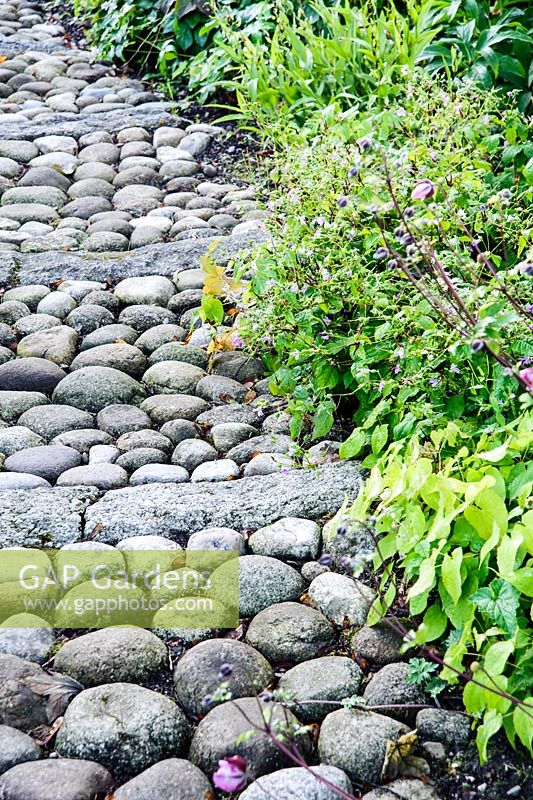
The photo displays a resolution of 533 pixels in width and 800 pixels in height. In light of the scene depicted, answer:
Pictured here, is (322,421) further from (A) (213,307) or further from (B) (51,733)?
(B) (51,733)

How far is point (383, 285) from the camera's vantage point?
2.65 metres

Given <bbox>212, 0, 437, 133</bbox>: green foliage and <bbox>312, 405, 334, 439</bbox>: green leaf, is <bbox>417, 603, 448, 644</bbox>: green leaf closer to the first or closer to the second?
<bbox>312, 405, 334, 439</bbox>: green leaf

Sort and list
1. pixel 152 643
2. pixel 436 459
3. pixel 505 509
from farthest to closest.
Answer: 1. pixel 436 459
2. pixel 152 643
3. pixel 505 509

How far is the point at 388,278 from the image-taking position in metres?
2.81

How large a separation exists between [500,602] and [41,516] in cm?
127

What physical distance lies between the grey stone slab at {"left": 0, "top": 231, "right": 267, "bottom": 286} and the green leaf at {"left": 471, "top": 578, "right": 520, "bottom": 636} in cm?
235

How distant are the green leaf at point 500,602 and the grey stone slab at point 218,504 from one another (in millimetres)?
723

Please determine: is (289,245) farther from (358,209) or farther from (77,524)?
(77,524)

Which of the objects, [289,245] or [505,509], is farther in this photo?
[289,245]

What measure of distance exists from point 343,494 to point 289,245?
3.30 feet

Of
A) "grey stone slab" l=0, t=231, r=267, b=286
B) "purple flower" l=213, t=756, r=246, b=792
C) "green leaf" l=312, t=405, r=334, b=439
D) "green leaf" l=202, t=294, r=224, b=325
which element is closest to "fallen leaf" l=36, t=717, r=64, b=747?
"purple flower" l=213, t=756, r=246, b=792

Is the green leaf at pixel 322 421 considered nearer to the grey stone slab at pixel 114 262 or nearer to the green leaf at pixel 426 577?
the green leaf at pixel 426 577

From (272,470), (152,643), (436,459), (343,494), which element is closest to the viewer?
(152,643)

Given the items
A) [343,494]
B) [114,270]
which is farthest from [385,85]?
[343,494]
